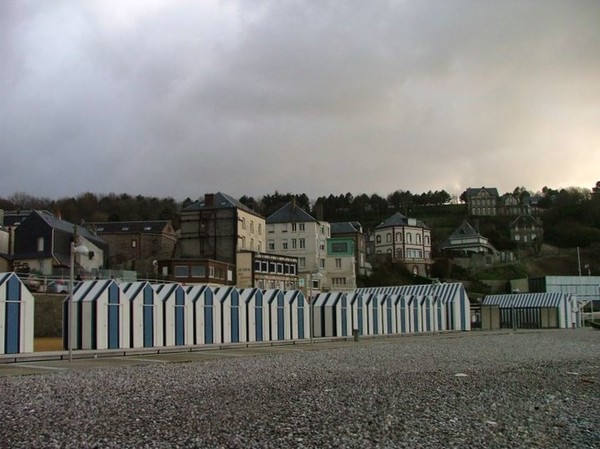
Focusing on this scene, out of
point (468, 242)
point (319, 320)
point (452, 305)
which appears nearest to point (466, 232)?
point (468, 242)

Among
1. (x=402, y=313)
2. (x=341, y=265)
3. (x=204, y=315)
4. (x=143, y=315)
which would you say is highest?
(x=341, y=265)

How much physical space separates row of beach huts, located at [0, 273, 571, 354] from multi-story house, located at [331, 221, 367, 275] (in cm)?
3960

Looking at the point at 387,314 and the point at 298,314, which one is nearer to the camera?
the point at 298,314

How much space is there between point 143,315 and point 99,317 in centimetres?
243

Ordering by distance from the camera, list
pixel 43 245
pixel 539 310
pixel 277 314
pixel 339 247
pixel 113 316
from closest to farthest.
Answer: pixel 113 316 < pixel 277 314 < pixel 43 245 < pixel 539 310 < pixel 339 247

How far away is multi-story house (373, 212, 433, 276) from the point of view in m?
103

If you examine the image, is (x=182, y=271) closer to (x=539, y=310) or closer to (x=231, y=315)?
(x=231, y=315)

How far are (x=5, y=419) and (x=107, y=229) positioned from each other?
3113 inches

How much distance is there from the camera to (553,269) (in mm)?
113375

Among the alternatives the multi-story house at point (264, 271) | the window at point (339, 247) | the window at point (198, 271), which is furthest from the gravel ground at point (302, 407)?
the window at point (339, 247)

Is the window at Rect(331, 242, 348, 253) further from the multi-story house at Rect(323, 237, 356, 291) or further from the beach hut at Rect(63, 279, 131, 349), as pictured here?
the beach hut at Rect(63, 279, 131, 349)

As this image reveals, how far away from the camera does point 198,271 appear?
60.9 metres

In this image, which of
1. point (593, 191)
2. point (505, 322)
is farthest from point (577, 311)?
point (593, 191)

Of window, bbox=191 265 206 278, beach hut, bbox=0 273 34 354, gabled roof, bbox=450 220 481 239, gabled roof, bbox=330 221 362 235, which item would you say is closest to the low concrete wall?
beach hut, bbox=0 273 34 354
